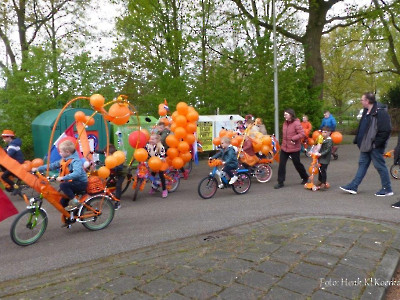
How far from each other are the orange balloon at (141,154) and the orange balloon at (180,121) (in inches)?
51.9

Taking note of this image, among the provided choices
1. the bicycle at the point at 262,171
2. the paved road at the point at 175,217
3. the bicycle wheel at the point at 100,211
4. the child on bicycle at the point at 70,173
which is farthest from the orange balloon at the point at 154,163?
the bicycle at the point at 262,171

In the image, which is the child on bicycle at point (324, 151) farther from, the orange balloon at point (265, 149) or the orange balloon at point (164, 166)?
the orange balloon at point (164, 166)

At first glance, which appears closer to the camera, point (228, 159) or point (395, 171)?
point (228, 159)

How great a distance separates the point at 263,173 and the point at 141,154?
11.7ft

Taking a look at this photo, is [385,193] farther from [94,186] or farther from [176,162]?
[94,186]

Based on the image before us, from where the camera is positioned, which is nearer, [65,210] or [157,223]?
[65,210]

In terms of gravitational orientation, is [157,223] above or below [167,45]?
below

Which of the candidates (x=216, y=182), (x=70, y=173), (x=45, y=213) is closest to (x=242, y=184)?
(x=216, y=182)

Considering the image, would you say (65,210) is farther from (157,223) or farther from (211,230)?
(211,230)

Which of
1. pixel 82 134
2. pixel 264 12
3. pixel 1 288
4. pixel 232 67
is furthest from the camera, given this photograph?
pixel 264 12

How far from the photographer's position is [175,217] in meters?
5.95

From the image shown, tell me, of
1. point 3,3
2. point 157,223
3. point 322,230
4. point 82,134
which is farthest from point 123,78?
point 322,230

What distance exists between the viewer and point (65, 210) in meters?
5.20

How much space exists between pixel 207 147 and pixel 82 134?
7.28 metres
